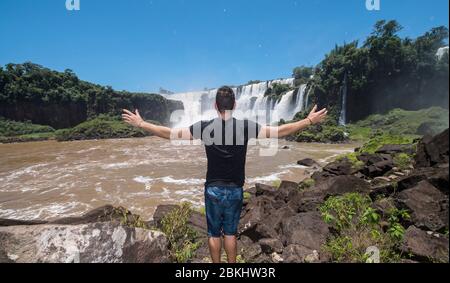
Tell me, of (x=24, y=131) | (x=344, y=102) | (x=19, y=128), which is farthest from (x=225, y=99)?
(x=19, y=128)

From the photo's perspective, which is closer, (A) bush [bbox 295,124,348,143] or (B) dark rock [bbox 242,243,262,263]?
(B) dark rock [bbox 242,243,262,263]

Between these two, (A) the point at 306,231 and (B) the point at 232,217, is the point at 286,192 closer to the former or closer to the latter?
(A) the point at 306,231

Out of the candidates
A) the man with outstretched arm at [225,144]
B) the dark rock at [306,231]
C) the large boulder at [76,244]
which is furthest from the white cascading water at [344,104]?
the large boulder at [76,244]

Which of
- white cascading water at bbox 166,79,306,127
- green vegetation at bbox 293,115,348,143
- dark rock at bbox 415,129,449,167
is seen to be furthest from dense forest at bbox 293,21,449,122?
dark rock at bbox 415,129,449,167

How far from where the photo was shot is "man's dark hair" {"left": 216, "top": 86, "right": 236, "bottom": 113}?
307 centimetres

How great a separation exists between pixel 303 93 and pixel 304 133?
64.1 feet

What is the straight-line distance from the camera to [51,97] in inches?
2477

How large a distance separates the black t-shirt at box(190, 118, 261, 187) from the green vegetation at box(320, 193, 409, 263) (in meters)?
1.79

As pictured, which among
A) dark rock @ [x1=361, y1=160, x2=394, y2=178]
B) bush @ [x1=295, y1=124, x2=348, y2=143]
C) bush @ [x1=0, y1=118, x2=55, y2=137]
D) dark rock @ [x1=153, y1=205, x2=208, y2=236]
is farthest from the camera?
bush @ [x1=0, y1=118, x2=55, y2=137]

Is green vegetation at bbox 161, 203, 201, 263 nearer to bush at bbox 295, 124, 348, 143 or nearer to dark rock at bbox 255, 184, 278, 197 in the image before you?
dark rock at bbox 255, 184, 278, 197

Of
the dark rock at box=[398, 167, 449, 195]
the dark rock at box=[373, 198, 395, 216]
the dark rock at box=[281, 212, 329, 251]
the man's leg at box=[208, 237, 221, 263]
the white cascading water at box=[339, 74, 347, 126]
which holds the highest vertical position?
the white cascading water at box=[339, 74, 347, 126]

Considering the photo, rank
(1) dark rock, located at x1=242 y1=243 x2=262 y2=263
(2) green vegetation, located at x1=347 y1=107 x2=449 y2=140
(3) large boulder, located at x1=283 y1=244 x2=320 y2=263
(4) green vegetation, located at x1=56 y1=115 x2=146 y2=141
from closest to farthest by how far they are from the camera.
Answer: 1. (3) large boulder, located at x1=283 y1=244 x2=320 y2=263
2. (1) dark rock, located at x1=242 y1=243 x2=262 y2=263
3. (2) green vegetation, located at x1=347 y1=107 x2=449 y2=140
4. (4) green vegetation, located at x1=56 y1=115 x2=146 y2=141

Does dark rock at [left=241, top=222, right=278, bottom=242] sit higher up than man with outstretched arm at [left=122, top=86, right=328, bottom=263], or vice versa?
man with outstretched arm at [left=122, top=86, right=328, bottom=263]
